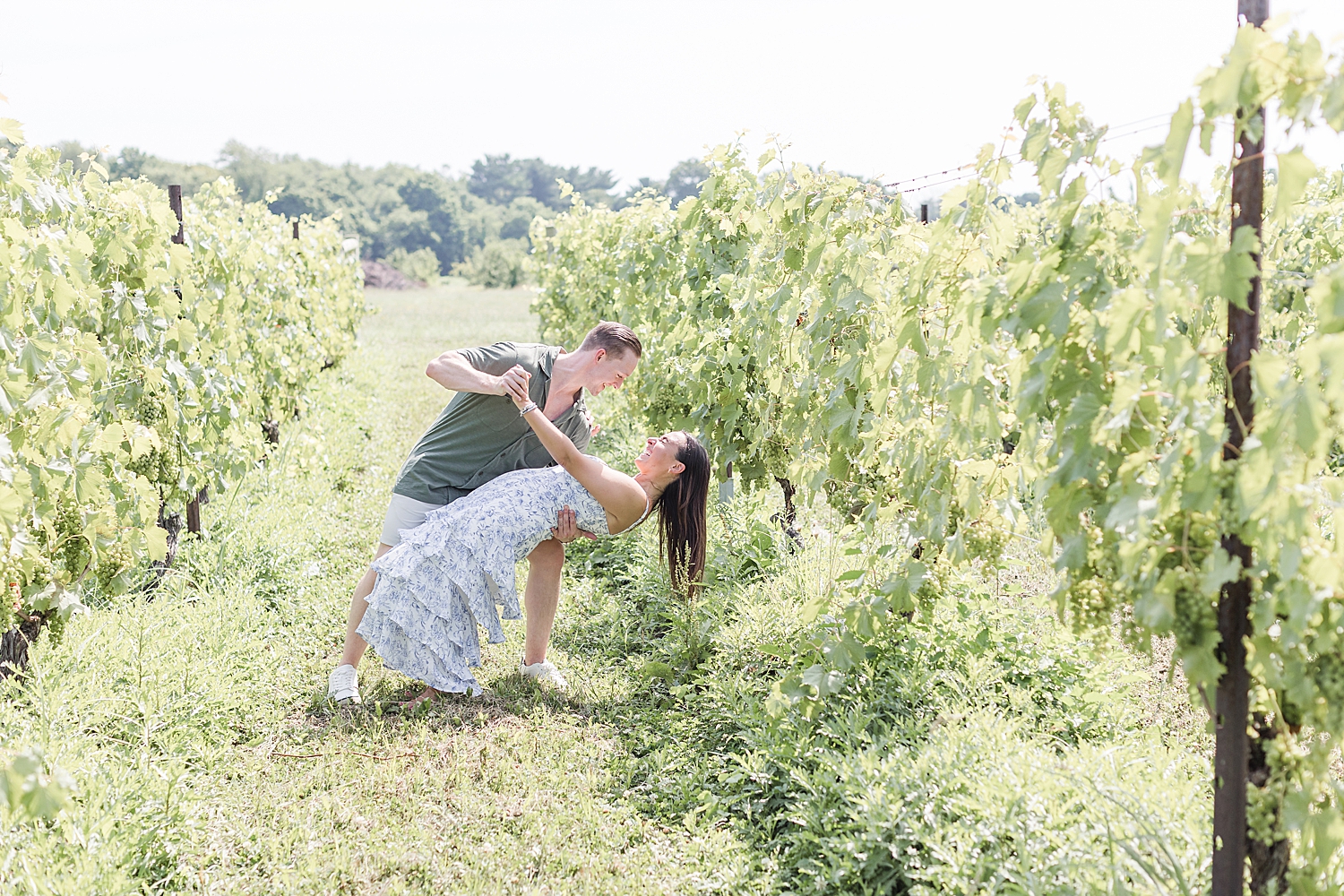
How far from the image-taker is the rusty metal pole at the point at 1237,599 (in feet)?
6.17

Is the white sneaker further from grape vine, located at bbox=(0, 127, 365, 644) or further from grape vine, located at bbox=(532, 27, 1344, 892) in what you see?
grape vine, located at bbox=(0, 127, 365, 644)

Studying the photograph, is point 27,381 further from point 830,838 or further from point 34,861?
point 830,838

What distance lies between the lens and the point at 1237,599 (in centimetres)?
192

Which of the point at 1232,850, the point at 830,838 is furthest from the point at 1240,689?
the point at 830,838

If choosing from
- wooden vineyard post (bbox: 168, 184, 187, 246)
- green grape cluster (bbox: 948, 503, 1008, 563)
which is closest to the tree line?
wooden vineyard post (bbox: 168, 184, 187, 246)

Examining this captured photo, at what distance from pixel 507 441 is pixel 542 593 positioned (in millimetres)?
653

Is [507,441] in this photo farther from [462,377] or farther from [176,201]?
[176,201]

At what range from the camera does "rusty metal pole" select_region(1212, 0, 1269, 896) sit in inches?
74.0

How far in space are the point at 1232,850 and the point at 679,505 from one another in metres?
2.39

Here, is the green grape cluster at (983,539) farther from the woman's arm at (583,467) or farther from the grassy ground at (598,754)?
the woman's arm at (583,467)

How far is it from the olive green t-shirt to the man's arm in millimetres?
176

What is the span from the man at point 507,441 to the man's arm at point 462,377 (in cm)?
12

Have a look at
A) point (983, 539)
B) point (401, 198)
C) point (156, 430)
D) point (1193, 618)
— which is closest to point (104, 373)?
point (156, 430)

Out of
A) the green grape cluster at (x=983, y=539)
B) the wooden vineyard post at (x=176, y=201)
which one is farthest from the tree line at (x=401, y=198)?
the green grape cluster at (x=983, y=539)
